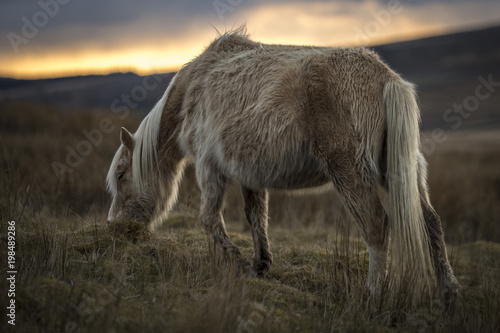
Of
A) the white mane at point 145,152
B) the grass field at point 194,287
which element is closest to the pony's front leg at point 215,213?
the grass field at point 194,287

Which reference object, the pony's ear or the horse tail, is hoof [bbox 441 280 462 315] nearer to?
the horse tail

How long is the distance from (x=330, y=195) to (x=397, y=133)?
21.9 ft

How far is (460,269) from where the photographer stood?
5.45 meters

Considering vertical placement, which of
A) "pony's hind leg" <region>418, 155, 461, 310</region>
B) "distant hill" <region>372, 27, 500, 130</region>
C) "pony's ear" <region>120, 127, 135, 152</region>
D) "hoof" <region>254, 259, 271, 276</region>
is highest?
"distant hill" <region>372, 27, 500, 130</region>

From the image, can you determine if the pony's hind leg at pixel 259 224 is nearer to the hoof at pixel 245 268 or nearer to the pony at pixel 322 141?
the pony at pixel 322 141

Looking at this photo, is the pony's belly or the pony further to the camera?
the pony's belly

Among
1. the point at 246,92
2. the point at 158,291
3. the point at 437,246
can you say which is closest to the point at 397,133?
the point at 437,246

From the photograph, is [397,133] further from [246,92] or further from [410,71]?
[410,71]

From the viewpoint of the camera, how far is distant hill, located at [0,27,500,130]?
59.3 meters

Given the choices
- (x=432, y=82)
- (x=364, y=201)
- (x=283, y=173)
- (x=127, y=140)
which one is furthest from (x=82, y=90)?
(x=364, y=201)

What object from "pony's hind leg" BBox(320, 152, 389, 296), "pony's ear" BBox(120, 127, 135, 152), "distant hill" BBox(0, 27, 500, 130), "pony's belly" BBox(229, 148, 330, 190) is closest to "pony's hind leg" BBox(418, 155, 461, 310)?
"pony's hind leg" BBox(320, 152, 389, 296)

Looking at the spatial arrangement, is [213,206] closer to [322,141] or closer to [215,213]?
[215,213]

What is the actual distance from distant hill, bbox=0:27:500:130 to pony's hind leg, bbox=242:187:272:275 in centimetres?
4962

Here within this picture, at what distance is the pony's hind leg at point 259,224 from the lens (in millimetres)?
4644
